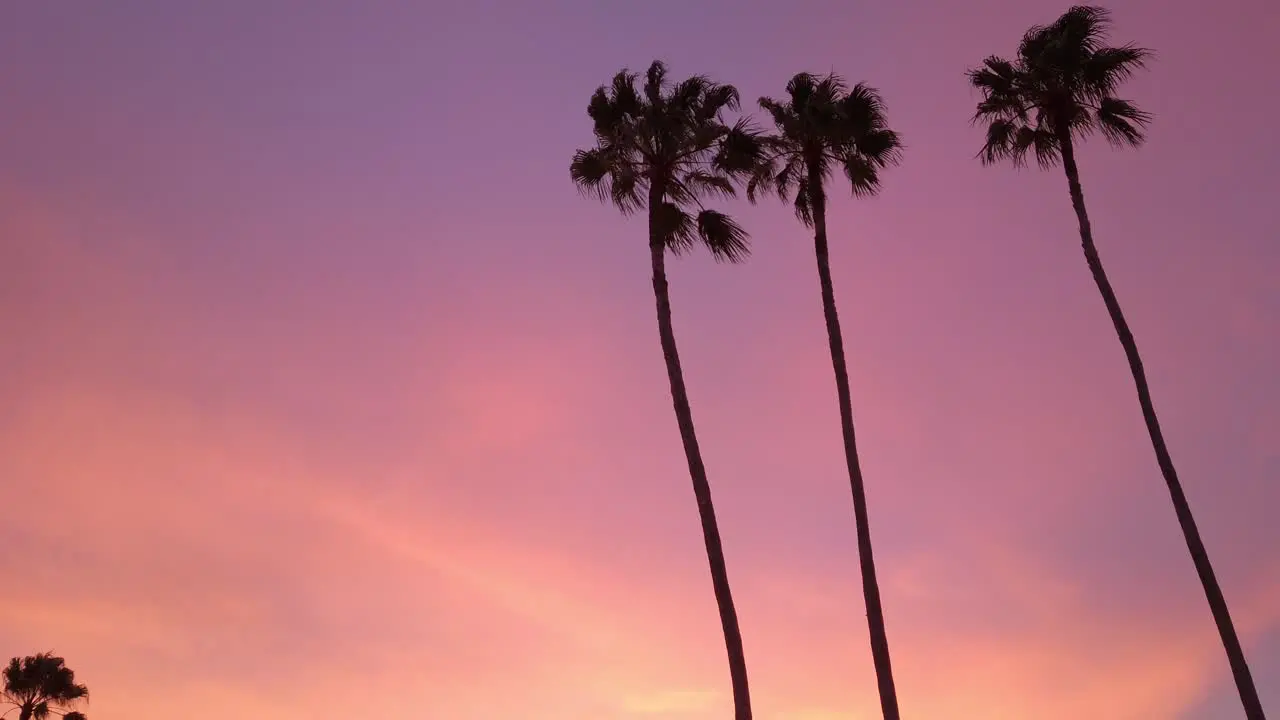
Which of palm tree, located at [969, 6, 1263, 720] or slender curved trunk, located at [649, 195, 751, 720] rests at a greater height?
palm tree, located at [969, 6, 1263, 720]

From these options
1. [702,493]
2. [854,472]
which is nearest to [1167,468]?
[854,472]

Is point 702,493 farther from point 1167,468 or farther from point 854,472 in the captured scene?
point 1167,468

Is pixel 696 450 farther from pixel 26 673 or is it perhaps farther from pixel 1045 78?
pixel 26 673

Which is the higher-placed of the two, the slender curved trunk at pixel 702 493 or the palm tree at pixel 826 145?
the palm tree at pixel 826 145

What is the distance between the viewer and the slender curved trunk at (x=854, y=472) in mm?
24188

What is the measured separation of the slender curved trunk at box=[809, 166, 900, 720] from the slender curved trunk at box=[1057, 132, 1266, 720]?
25.1ft

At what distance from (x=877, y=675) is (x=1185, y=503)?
9632 mm

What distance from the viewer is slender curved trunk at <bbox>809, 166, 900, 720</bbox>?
2419cm

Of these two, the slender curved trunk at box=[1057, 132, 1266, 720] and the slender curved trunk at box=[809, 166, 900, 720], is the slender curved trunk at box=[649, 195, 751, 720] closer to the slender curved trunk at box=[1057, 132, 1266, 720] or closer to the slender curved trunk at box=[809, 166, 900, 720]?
the slender curved trunk at box=[809, 166, 900, 720]

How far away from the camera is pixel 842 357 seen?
28953mm

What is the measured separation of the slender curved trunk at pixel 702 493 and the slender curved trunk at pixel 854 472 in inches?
151

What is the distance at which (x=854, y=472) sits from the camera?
2695cm

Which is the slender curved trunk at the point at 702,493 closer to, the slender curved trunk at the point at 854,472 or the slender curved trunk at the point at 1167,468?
the slender curved trunk at the point at 854,472

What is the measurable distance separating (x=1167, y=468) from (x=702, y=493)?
1270 cm
